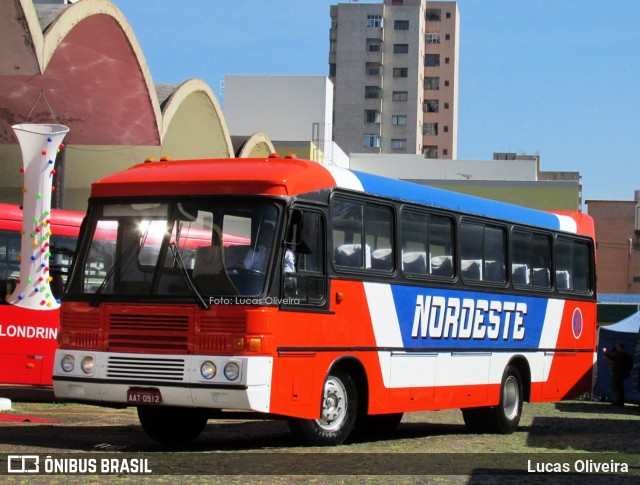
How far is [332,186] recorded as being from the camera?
44.0ft

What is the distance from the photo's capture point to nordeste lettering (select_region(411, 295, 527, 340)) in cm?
1526

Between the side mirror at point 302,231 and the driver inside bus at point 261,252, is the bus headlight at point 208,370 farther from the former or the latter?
the side mirror at point 302,231

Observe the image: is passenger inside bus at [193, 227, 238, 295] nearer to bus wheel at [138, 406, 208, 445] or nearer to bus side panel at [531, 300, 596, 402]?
bus wheel at [138, 406, 208, 445]

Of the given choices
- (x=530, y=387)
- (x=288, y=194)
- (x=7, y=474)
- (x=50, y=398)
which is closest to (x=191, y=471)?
(x=7, y=474)

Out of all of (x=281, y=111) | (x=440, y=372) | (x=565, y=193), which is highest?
(x=281, y=111)

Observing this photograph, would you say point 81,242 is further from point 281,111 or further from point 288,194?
point 281,111

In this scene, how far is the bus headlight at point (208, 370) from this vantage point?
39.4 ft

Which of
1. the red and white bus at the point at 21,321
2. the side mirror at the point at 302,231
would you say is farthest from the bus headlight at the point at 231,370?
the red and white bus at the point at 21,321

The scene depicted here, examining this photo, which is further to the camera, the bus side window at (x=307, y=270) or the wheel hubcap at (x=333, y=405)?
the wheel hubcap at (x=333, y=405)

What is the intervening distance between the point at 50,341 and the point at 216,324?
8336mm

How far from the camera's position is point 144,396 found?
12.2 metres

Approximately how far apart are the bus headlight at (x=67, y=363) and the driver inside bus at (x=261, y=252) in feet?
6.50

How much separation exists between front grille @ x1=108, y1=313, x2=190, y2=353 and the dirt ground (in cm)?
101

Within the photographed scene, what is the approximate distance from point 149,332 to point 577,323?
356 inches
